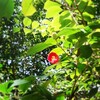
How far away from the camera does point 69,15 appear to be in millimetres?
1145

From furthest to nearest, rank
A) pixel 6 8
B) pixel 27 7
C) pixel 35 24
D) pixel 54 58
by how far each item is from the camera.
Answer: pixel 35 24 < pixel 54 58 < pixel 27 7 < pixel 6 8

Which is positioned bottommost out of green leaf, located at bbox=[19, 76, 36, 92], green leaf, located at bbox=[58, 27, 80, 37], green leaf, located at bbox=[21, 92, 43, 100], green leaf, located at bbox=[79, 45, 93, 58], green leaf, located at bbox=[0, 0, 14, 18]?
green leaf, located at bbox=[21, 92, 43, 100]

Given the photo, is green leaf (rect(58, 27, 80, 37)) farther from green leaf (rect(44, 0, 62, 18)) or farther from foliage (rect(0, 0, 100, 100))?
green leaf (rect(44, 0, 62, 18))

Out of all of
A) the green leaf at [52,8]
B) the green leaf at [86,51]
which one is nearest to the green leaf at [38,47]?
the green leaf at [86,51]

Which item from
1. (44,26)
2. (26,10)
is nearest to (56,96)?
(26,10)

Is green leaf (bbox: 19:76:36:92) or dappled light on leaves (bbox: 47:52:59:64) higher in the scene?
dappled light on leaves (bbox: 47:52:59:64)

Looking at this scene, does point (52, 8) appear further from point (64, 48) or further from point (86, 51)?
point (86, 51)

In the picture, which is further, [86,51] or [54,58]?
[54,58]

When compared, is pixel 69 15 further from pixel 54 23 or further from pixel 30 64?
pixel 30 64

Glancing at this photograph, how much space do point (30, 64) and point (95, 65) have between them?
44.2 feet

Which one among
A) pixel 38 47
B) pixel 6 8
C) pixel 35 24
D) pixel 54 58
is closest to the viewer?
pixel 6 8

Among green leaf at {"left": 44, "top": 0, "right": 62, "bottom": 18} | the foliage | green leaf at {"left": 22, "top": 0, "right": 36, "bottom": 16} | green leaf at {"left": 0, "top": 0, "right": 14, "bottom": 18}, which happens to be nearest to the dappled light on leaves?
the foliage

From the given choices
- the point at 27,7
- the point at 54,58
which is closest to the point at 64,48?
the point at 54,58

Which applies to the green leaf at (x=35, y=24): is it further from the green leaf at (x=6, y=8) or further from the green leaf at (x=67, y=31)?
the green leaf at (x=6, y=8)
